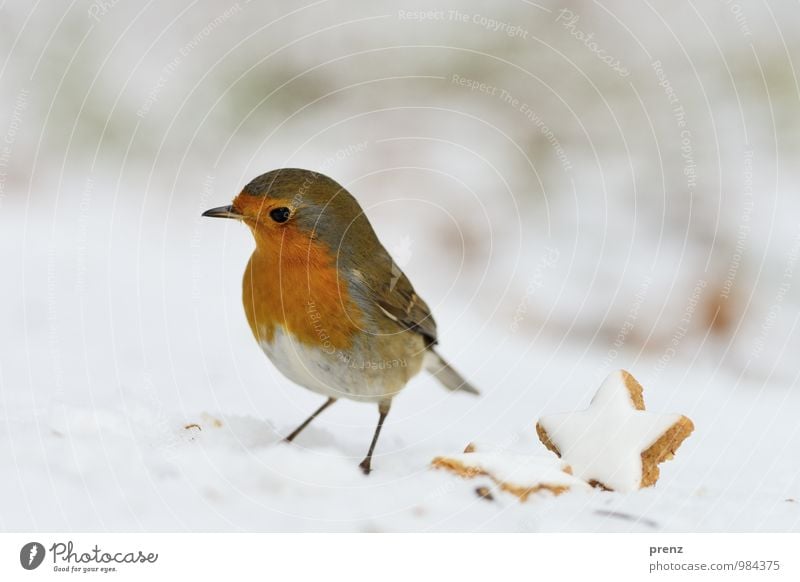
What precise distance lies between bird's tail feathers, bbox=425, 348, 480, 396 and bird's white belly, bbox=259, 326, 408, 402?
0.18m

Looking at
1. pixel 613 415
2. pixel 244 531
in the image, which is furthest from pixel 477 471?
pixel 244 531

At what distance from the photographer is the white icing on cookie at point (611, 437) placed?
71.0 inches

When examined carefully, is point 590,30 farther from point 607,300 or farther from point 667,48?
point 607,300

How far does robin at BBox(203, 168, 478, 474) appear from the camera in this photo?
1640 millimetres

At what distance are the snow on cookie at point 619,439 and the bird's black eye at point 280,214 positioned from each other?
73 cm

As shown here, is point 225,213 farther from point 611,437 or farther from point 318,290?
point 611,437

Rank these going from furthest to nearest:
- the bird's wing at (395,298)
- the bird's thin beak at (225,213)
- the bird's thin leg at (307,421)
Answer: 1. the bird's thin leg at (307,421)
2. the bird's wing at (395,298)
3. the bird's thin beak at (225,213)

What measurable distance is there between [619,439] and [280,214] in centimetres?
82

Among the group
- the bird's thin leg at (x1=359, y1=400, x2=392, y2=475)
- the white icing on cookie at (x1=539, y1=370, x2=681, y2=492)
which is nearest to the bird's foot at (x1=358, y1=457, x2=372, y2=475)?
Result: the bird's thin leg at (x1=359, y1=400, x2=392, y2=475)

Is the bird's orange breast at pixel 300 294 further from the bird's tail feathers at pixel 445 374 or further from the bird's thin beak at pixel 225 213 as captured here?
the bird's tail feathers at pixel 445 374

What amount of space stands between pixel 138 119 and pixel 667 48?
159cm

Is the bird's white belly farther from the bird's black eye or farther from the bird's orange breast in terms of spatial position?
the bird's black eye

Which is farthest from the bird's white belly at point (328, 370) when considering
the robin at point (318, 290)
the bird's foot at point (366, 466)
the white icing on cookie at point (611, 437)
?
the white icing on cookie at point (611, 437)

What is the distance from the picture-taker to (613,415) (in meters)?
1.84
